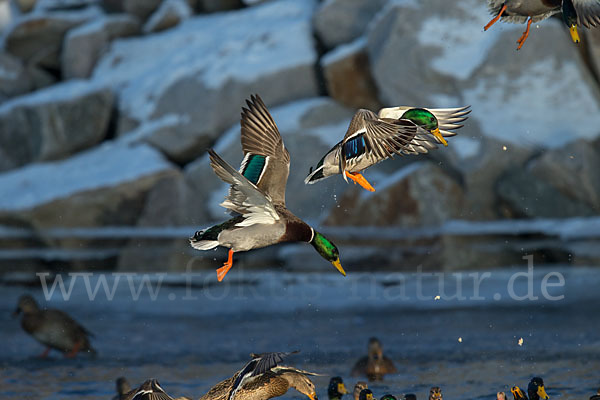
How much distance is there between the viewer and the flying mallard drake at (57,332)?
6.58m

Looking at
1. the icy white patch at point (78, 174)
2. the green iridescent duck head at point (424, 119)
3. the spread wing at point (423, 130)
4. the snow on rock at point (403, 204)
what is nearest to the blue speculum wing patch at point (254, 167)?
the spread wing at point (423, 130)

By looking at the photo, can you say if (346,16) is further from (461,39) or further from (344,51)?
(461,39)

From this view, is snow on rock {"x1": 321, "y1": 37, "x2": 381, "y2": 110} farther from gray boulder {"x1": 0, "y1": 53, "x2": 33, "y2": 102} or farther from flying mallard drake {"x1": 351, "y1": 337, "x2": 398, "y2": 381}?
flying mallard drake {"x1": 351, "y1": 337, "x2": 398, "y2": 381}

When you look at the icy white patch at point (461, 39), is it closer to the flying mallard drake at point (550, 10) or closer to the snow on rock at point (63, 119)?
the snow on rock at point (63, 119)

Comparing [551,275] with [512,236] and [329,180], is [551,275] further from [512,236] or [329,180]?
[329,180]

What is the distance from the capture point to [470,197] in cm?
1102

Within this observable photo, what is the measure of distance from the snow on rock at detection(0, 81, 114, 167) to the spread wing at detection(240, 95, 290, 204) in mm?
9558

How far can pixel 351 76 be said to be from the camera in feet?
40.7

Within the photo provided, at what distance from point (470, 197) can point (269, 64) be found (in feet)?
12.5

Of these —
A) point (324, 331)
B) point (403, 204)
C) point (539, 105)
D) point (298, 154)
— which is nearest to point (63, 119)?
point (298, 154)

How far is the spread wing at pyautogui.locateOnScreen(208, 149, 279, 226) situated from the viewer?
398 centimetres

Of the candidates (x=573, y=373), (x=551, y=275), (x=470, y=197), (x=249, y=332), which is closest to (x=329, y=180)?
(x=470, y=197)

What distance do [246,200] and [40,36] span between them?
42.3 ft

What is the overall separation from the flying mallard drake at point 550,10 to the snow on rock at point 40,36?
39.6ft
